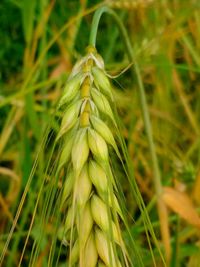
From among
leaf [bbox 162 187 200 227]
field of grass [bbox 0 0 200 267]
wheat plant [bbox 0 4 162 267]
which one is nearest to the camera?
wheat plant [bbox 0 4 162 267]

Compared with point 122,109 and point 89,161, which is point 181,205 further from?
point 122,109

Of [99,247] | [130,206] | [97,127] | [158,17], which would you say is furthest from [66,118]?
[158,17]

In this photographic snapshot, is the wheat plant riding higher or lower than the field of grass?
lower

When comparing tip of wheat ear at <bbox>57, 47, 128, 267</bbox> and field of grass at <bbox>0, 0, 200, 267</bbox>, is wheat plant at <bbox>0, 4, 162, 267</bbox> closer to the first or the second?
tip of wheat ear at <bbox>57, 47, 128, 267</bbox>

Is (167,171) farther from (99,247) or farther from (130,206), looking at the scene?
(99,247)

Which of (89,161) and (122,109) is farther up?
(122,109)

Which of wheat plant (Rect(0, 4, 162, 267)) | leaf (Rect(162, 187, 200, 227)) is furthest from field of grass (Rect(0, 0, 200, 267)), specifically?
wheat plant (Rect(0, 4, 162, 267))

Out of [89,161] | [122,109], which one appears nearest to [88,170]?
[89,161]
